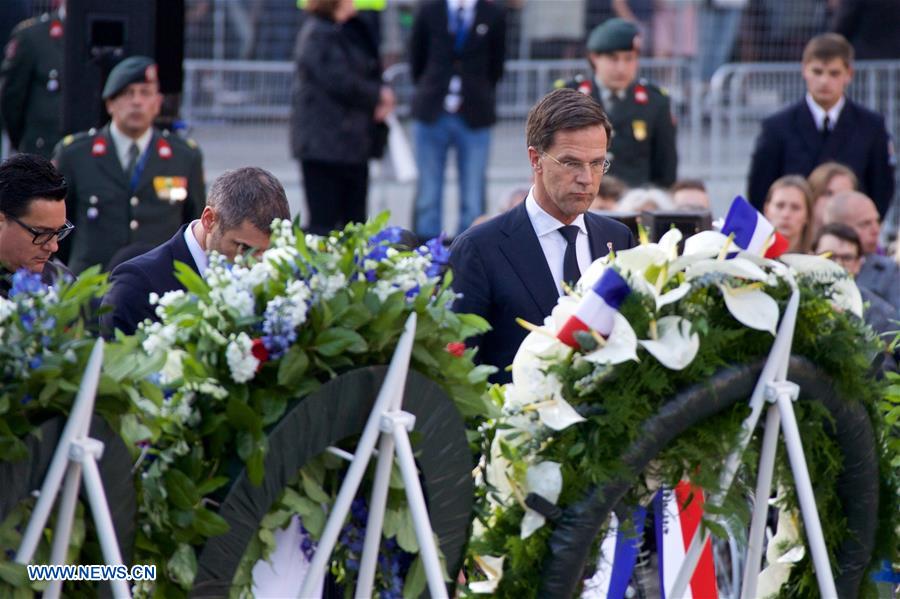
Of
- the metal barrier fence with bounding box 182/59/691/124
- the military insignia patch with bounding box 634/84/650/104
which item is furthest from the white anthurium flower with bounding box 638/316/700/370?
the metal barrier fence with bounding box 182/59/691/124

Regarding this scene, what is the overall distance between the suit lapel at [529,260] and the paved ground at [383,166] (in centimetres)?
656

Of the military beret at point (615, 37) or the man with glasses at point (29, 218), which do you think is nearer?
the man with glasses at point (29, 218)

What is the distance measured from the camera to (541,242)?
4871 mm

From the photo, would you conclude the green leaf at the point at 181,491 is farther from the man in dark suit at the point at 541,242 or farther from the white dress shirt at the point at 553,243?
the white dress shirt at the point at 553,243

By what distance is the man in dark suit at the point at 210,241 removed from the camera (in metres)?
4.35

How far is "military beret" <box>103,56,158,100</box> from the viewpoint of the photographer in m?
7.41

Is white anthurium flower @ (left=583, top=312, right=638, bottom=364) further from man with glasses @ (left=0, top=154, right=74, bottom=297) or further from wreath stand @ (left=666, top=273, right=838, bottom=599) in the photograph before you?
man with glasses @ (left=0, top=154, right=74, bottom=297)

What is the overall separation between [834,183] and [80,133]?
4132mm

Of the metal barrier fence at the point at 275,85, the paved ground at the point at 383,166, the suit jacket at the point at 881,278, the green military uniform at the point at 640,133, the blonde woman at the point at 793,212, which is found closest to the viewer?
the suit jacket at the point at 881,278

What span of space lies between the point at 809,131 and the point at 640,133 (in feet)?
3.70

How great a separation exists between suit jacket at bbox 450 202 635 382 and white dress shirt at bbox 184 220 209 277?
76 centimetres

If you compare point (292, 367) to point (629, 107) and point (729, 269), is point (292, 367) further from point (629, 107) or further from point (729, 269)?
point (629, 107)

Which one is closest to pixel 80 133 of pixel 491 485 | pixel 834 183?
pixel 834 183

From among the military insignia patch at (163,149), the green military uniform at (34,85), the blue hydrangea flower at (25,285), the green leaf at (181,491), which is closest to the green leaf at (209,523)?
the green leaf at (181,491)
